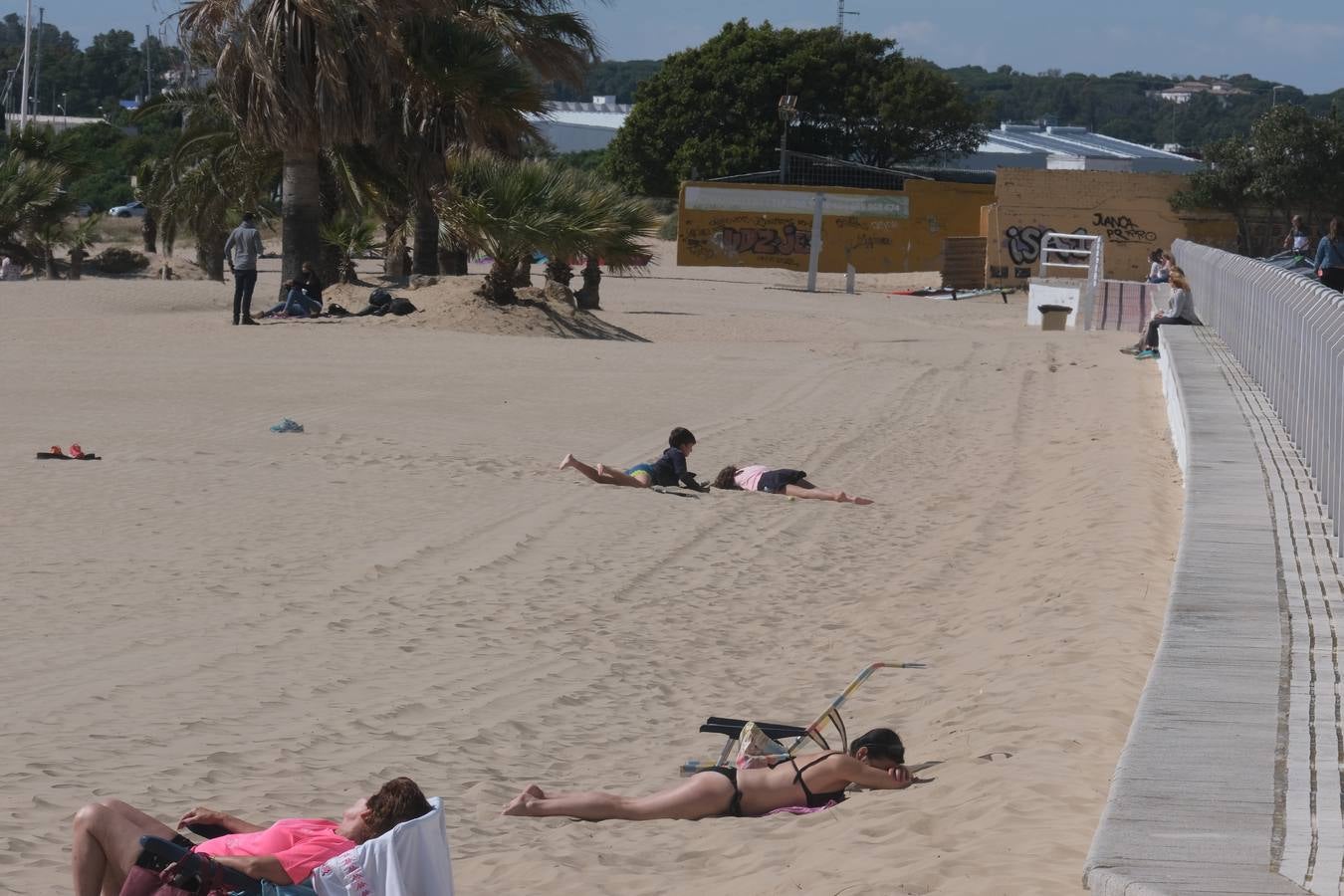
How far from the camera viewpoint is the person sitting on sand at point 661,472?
12.5 m

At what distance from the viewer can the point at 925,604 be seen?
369 inches

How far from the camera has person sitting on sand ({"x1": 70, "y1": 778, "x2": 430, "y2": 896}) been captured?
175 inches

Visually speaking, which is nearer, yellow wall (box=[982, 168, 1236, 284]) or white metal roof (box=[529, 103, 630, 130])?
yellow wall (box=[982, 168, 1236, 284])

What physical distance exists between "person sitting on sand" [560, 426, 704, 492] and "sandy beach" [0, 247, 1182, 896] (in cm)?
20

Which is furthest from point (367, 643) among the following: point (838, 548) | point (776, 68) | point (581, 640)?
point (776, 68)

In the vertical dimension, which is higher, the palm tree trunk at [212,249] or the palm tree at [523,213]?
the palm tree at [523,213]

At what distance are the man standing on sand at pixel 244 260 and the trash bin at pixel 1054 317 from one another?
1431 cm

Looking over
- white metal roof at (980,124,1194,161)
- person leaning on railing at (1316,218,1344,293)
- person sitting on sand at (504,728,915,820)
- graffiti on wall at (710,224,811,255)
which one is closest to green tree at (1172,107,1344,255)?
graffiti on wall at (710,224,811,255)

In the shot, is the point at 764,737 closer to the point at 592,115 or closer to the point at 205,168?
the point at 205,168

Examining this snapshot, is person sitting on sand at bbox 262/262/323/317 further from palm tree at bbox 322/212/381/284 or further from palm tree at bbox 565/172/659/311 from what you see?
palm tree at bbox 565/172/659/311

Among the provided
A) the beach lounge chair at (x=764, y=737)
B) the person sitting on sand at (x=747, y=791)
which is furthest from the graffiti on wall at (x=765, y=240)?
the person sitting on sand at (x=747, y=791)

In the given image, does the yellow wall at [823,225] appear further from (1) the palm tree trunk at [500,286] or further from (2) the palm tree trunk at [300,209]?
(1) the palm tree trunk at [500,286]

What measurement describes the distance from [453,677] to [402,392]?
990cm

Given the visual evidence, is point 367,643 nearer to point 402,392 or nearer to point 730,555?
point 730,555
